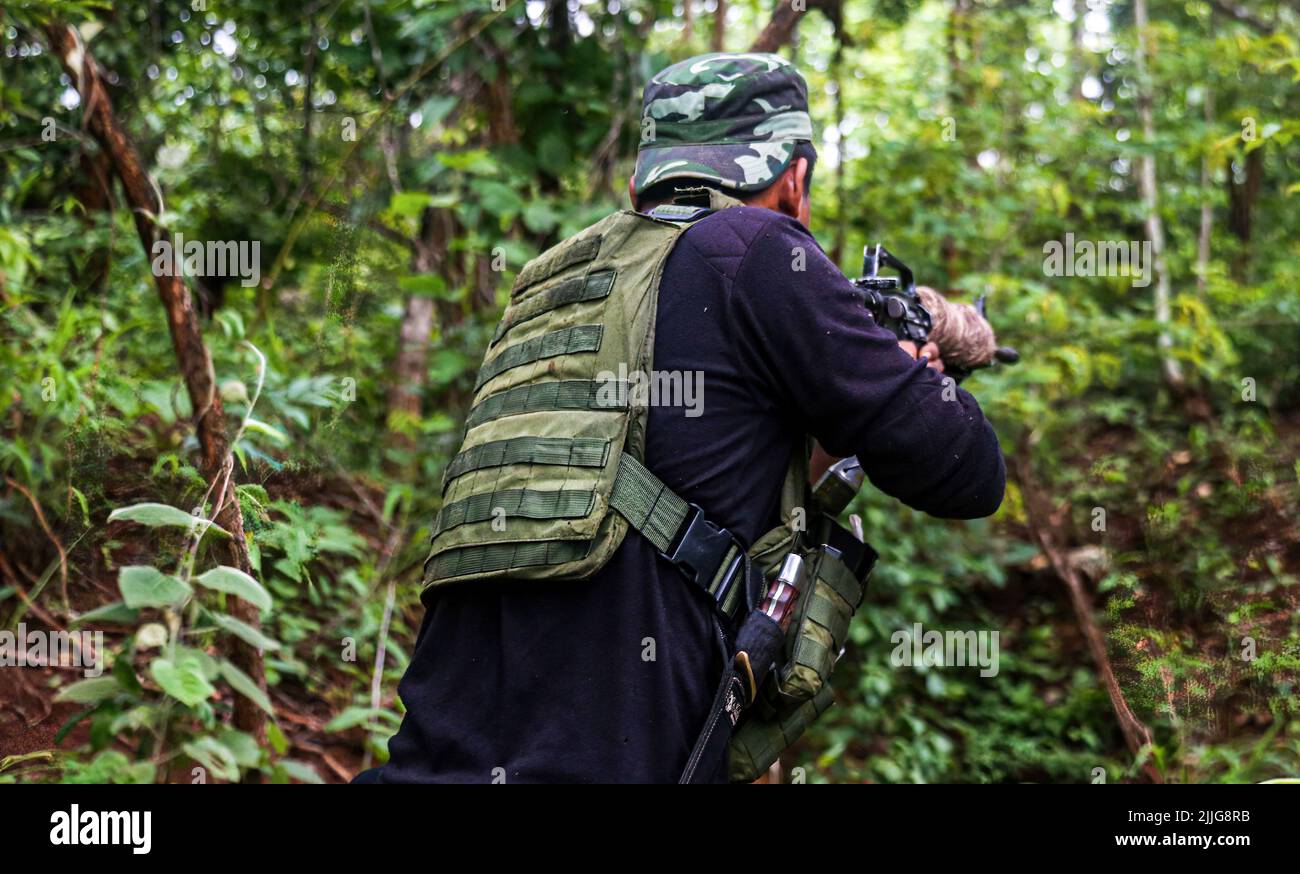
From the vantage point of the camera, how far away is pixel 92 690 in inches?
103

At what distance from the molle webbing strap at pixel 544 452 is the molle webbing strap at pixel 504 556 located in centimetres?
15

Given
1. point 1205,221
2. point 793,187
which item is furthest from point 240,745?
point 1205,221

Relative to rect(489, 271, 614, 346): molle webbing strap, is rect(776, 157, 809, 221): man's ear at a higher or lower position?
higher

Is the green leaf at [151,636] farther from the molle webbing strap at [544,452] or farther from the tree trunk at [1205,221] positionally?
the tree trunk at [1205,221]

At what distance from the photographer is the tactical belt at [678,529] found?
1945 millimetres

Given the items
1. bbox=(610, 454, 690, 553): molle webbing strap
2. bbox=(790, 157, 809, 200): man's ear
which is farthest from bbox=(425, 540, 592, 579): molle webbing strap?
bbox=(790, 157, 809, 200): man's ear

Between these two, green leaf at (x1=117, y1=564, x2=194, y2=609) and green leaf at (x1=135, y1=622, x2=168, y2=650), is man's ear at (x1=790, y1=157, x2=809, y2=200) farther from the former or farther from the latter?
green leaf at (x1=135, y1=622, x2=168, y2=650)

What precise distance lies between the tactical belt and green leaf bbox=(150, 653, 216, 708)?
46.2 inches

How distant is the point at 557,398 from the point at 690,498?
12.1 inches

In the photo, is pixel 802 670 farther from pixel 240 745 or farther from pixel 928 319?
pixel 240 745

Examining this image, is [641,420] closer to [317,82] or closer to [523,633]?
[523,633]

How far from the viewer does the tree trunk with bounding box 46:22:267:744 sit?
296 cm

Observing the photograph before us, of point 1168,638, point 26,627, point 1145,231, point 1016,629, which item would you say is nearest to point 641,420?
point 1168,638

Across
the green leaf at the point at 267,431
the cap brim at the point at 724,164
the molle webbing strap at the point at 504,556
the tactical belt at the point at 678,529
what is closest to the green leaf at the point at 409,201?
the green leaf at the point at 267,431
